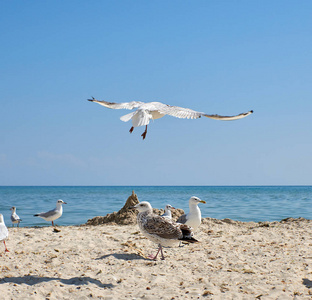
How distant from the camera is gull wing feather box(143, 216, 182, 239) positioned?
6895mm

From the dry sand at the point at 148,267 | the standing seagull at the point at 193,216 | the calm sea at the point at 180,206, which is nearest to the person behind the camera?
the dry sand at the point at 148,267

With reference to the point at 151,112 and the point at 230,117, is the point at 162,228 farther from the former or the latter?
the point at 230,117

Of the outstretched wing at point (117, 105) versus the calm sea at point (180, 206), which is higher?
the outstretched wing at point (117, 105)

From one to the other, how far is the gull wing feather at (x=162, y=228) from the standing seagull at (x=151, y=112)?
2034 millimetres

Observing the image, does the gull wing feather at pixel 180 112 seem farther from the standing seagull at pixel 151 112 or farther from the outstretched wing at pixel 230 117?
the outstretched wing at pixel 230 117

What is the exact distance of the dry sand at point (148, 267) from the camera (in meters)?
5.34

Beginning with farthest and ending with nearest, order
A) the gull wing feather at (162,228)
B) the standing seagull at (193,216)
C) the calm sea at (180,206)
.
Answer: the calm sea at (180,206)
the standing seagull at (193,216)
the gull wing feather at (162,228)

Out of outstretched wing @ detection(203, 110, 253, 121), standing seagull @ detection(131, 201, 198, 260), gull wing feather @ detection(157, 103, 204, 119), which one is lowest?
standing seagull @ detection(131, 201, 198, 260)

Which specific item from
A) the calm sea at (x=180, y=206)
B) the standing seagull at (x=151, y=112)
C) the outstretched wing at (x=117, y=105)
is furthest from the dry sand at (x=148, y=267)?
the calm sea at (x=180, y=206)

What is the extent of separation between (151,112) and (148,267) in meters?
2.62

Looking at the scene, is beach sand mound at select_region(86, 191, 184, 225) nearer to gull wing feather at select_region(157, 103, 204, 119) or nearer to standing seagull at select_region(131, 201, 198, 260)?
standing seagull at select_region(131, 201, 198, 260)

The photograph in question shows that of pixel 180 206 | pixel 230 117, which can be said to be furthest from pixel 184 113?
pixel 180 206

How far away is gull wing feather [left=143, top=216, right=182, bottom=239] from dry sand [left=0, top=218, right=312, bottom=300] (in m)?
0.46

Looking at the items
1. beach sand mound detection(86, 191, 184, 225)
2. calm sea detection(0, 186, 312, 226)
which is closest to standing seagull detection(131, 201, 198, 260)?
beach sand mound detection(86, 191, 184, 225)
